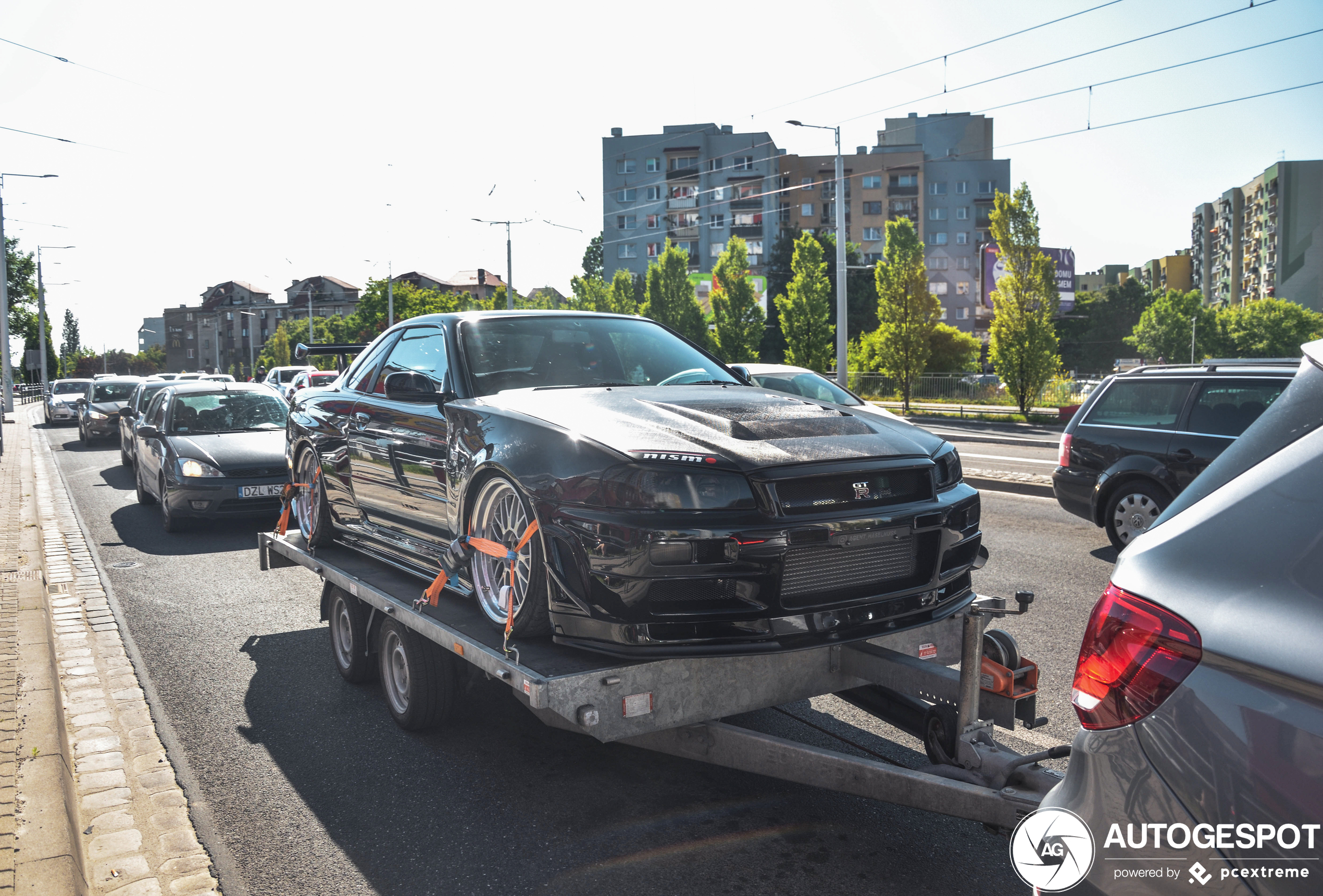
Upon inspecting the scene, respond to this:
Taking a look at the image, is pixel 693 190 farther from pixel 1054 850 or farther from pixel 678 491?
pixel 1054 850

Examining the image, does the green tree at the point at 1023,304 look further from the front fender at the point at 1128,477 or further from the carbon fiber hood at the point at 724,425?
the carbon fiber hood at the point at 724,425

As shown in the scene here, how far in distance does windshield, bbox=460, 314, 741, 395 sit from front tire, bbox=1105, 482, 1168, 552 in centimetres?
526

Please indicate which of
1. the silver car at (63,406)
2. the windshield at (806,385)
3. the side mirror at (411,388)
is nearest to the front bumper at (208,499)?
the side mirror at (411,388)

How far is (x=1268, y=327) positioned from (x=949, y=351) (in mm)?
65621

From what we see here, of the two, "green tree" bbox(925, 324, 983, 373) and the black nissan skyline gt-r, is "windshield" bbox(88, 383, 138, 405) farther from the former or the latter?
"green tree" bbox(925, 324, 983, 373)

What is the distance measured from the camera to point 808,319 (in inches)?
1731

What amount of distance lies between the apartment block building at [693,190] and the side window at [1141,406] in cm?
7714

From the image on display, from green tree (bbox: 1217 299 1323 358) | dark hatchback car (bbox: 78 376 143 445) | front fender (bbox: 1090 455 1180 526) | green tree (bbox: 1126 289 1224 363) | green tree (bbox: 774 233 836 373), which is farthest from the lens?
green tree (bbox: 1217 299 1323 358)

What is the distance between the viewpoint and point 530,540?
357 cm

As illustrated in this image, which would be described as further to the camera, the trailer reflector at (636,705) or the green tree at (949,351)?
the green tree at (949,351)

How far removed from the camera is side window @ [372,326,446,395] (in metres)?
4.76

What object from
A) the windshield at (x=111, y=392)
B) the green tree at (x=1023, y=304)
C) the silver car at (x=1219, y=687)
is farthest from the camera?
the green tree at (x=1023, y=304)

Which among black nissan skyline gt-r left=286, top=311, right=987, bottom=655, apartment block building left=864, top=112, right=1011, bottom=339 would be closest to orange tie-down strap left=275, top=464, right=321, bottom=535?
black nissan skyline gt-r left=286, top=311, right=987, bottom=655

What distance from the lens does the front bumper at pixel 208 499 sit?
10711mm
